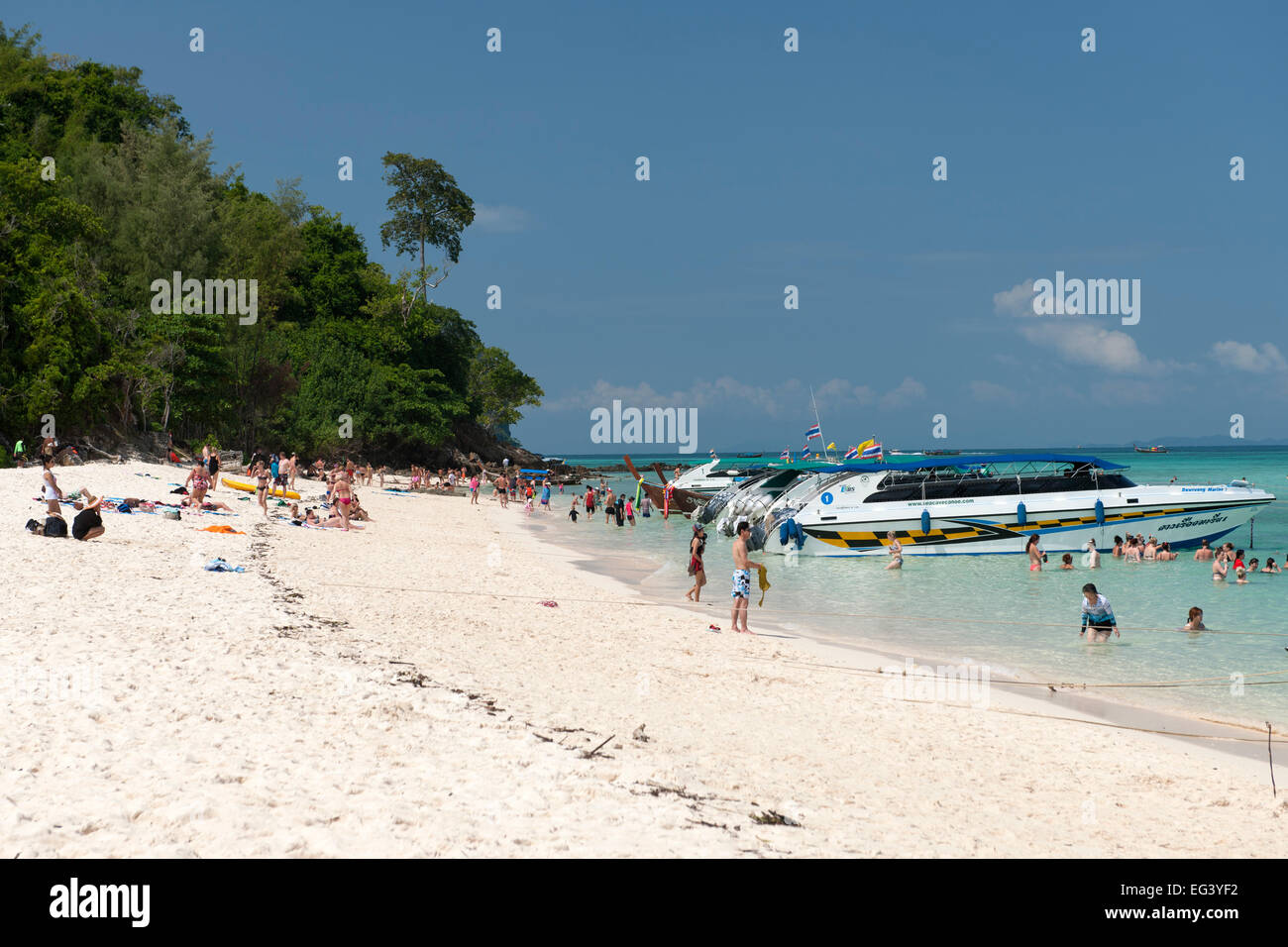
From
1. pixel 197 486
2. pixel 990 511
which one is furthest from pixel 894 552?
pixel 197 486

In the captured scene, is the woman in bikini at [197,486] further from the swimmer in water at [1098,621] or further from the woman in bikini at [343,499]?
the swimmer in water at [1098,621]

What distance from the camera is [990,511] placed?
26.6 m

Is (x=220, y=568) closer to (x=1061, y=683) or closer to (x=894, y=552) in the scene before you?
(x=1061, y=683)

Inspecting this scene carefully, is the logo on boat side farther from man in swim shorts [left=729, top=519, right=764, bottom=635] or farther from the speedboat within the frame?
man in swim shorts [left=729, top=519, right=764, bottom=635]

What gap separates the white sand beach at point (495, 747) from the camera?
5.24m

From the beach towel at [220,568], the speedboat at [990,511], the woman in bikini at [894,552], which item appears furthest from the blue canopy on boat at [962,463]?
the beach towel at [220,568]

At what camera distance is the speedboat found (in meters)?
26.5

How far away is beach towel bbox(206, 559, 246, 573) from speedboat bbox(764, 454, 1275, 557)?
16.4 meters

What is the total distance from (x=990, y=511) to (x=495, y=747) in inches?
899

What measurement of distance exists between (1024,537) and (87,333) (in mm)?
36696

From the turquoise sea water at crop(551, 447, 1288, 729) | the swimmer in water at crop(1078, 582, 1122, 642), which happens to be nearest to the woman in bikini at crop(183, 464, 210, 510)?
the turquoise sea water at crop(551, 447, 1288, 729)

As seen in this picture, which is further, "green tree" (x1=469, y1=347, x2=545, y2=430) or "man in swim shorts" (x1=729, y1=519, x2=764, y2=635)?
"green tree" (x1=469, y1=347, x2=545, y2=430)
